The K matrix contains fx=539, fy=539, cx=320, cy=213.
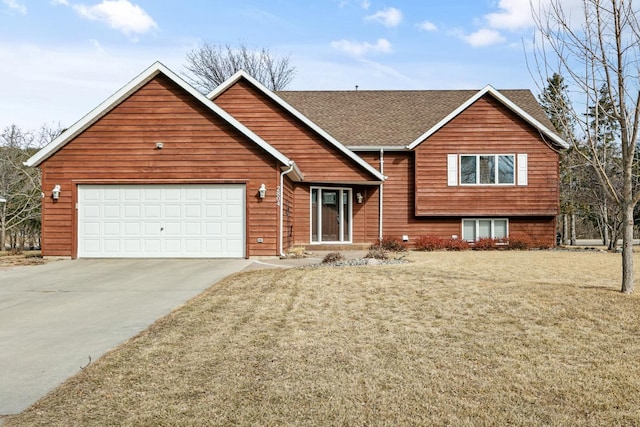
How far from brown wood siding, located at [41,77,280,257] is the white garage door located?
0.28 meters

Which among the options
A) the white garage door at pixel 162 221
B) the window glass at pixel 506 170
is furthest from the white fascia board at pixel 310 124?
the white garage door at pixel 162 221

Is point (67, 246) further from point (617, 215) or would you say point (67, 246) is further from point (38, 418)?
point (617, 215)

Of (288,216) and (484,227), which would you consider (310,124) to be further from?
(484,227)

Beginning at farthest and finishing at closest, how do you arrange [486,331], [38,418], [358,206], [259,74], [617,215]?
1. [259,74]
2. [617,215]
3. [358,206]
4. [486,331]
5. [38,418]

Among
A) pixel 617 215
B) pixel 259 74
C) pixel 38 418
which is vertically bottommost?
pixel 38 418

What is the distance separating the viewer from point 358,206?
21641mm

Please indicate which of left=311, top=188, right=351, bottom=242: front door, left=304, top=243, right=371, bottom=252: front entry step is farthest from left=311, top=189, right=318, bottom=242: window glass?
left=304, top=243, right=371, bottom=252: front entry step

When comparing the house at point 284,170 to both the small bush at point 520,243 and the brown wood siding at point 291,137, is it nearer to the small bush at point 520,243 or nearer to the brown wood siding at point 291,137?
the brown wood siding at point 291,137

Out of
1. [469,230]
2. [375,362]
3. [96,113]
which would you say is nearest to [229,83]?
[96,113]

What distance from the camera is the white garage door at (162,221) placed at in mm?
16078

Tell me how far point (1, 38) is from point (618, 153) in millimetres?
23486

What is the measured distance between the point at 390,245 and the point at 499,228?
4913 millimetres

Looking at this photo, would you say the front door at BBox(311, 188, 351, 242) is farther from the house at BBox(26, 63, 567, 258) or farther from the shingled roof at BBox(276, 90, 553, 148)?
the shingled roof at BBox(276, 90, 553, 148)

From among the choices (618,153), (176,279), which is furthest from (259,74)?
(176,279)
